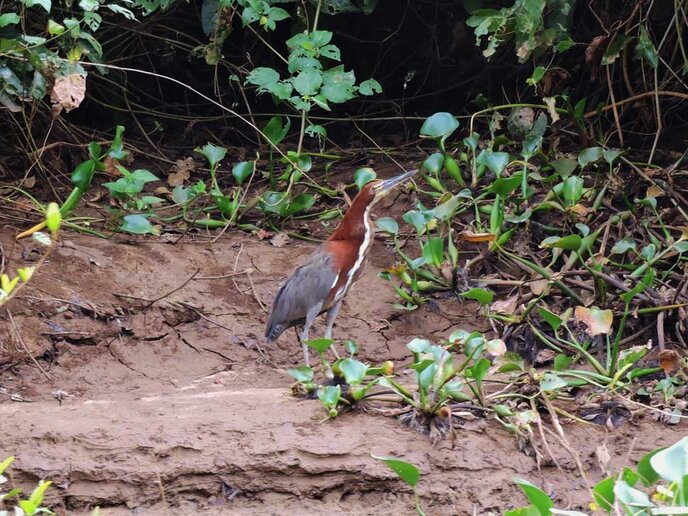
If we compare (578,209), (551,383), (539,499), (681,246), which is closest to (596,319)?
(551,383)

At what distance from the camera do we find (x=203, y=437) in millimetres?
4629

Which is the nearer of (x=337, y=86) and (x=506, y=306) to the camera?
(x=506, y=306)

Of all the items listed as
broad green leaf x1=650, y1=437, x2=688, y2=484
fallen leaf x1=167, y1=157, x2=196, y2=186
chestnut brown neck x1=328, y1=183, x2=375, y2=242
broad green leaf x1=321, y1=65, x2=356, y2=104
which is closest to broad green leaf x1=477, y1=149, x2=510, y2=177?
chestnut brown neck x1=328, y1=183, x2=375, y2=242

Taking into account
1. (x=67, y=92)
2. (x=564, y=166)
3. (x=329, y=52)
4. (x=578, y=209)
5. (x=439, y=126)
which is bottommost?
(x=578, y=209)

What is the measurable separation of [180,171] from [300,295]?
7.86 ft

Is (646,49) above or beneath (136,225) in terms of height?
above

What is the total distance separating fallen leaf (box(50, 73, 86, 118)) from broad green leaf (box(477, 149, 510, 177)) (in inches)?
101

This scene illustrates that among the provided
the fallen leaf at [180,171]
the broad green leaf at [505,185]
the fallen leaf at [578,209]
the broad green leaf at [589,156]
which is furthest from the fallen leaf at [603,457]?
the fallen leaf at [180,171]

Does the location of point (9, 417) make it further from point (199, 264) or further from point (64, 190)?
point (64, 190)

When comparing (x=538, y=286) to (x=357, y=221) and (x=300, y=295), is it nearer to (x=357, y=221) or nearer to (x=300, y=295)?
→ (x=357, y=221)

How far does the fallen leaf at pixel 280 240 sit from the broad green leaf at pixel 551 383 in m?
2.77

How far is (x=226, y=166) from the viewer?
27.2 ft

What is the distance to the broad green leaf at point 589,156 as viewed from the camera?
6621mm

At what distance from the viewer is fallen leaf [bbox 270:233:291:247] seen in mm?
7223
